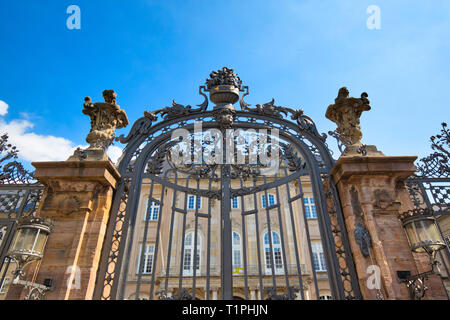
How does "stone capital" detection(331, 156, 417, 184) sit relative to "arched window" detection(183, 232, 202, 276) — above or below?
below

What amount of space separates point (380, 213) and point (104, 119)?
5.49 m

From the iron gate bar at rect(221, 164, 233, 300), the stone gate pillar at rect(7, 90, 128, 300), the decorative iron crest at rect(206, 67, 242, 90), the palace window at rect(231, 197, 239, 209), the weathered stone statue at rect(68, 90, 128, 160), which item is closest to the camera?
the stone gate pillar at rect(7, 90, 128, 300)

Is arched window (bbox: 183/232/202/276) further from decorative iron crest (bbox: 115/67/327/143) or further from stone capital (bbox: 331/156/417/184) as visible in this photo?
stone capital (bbox: 331/156/417/184)

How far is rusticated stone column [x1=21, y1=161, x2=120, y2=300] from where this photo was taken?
4.54 m

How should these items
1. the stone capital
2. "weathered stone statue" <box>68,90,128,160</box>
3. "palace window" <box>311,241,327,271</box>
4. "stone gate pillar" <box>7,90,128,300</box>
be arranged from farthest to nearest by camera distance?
1. "palace window" <box>311,241,327,271</box>
2. "weathered stone statue" <box>68,90,128,160</box>
3. the stone capital
4. "stone gate pillar" <box>7,90,128,300</box>

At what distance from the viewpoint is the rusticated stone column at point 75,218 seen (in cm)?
454

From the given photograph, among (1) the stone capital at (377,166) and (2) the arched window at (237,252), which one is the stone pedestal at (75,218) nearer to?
(1) the stone capital at (377,166)

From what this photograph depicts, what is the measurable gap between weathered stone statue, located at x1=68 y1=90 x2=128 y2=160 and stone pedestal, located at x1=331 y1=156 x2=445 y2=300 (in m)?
4.43

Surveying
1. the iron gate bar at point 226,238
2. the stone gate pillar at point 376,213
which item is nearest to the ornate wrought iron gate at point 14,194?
the iron gate bar at point 226,238

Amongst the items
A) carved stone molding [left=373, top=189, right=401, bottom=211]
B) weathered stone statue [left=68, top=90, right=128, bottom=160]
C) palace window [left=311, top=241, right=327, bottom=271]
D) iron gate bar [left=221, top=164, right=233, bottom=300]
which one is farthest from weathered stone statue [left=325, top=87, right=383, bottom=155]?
palace window [left=311, top=241, right=327, bottom=271]

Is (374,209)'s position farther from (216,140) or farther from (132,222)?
(132,222)

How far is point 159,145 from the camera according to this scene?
20.6ft

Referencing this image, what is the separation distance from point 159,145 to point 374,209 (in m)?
4.28
